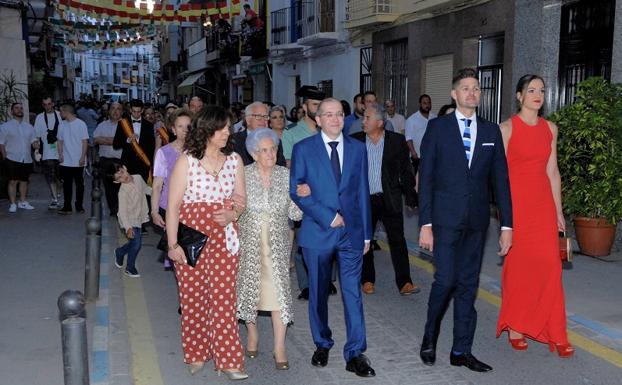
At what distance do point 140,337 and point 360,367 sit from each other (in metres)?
→ 2.05

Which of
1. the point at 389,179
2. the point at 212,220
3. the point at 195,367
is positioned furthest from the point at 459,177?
the point at 389,179

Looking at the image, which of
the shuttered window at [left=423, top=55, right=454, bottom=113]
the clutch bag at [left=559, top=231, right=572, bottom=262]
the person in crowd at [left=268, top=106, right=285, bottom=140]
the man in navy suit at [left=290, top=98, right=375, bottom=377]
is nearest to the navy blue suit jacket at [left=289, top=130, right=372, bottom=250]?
the man in navy suit at [left=290, top=98, right=375, bottom=377]

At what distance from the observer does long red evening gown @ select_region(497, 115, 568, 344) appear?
543 centimetres

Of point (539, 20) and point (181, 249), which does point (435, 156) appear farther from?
point (539, 20)

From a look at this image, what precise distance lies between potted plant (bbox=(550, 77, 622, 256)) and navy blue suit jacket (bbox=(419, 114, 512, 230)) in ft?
14.2

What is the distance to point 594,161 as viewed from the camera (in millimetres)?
9070

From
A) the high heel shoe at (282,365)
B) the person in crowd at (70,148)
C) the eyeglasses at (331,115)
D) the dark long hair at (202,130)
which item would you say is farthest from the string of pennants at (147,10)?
the high heel shoe at (282,365)

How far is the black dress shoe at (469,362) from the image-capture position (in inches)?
204

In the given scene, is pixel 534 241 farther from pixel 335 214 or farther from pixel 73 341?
pixel 73 341

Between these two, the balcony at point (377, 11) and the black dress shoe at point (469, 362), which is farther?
the balcony at point (377, 11)

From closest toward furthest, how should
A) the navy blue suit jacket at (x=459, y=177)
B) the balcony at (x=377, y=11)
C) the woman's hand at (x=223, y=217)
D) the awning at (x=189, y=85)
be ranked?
1. the woman's hand at (x=223, y=217)
2. the navy blue suit jacket at (x=459, y=177)
3. the balcony at (x=377, y=11)
4. the awning at (x=189, y=85)

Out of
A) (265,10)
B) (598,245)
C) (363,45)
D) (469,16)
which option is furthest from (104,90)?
(598,245)

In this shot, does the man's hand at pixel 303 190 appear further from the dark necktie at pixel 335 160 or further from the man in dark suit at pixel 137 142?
the man in dark suit at pixel 137 142

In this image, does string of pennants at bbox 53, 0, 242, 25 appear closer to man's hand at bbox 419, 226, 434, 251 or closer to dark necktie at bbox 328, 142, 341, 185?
dark necktie at bbox 328, 142, 341, 185
